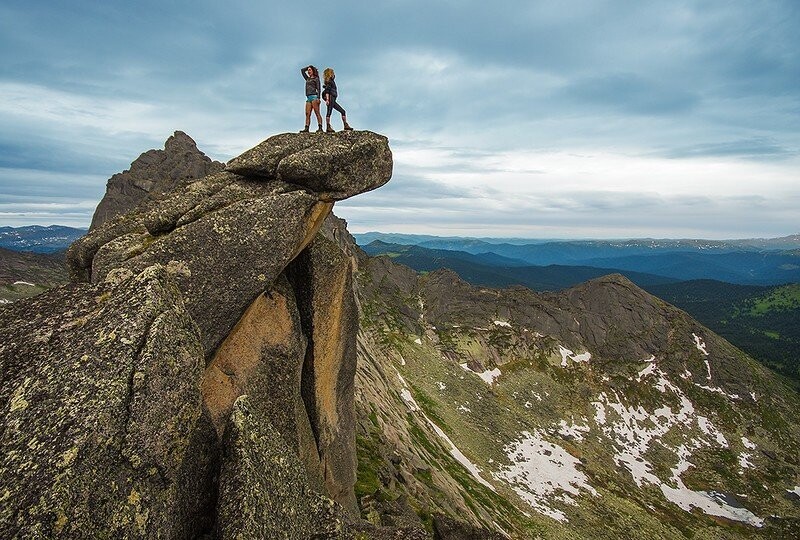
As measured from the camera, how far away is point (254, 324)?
18328 millimetres

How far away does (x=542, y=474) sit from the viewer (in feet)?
267

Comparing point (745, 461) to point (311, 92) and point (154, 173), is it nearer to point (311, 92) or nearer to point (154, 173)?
point (311, 92)

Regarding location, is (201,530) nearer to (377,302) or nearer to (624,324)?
(377,302)

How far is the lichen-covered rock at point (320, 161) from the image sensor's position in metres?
20.0

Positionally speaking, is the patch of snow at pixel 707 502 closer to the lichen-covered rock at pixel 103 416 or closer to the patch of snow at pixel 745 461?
the patch of snow at pixel 745 461

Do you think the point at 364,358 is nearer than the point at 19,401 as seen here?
No

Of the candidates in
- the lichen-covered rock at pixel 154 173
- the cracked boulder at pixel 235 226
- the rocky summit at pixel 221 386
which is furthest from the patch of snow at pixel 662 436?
the lichen-covered rock at pixel 154 173

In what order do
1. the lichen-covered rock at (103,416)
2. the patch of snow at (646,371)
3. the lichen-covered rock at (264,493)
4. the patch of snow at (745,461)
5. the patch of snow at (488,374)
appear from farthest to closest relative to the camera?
the patch of snow at (646,371) → the patch of snow at (488,374) → the patch of snow at (745,461) → the lichen-covered rock at (264,493) → the lichen-covered rock at (103,416)

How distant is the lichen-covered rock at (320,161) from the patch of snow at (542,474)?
6692cm

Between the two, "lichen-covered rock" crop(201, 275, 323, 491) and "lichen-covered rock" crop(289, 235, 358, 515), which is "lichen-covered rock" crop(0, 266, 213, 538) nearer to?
"lichen-covered rock" crop(201, 275, 323, 491)

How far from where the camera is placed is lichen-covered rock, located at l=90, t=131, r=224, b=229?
121 meters

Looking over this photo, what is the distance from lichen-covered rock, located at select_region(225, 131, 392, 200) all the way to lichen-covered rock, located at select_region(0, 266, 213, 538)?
376 inches

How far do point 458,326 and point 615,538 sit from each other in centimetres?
7534

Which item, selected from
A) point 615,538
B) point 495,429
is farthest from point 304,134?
point 495,429
